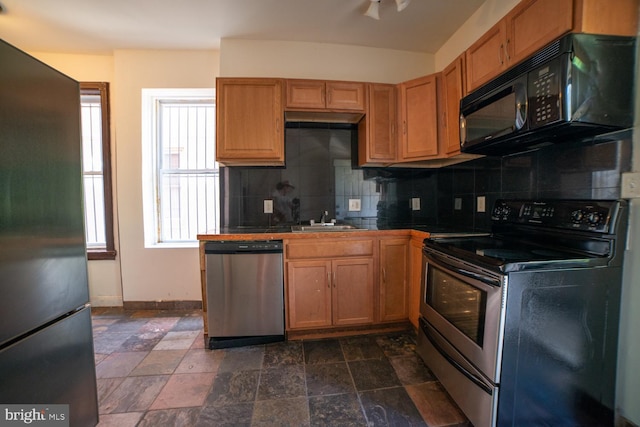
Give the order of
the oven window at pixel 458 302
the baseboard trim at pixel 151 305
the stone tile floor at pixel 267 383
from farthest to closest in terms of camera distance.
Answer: the baseboard trim at pixel 151 305 → the stone tile floor at pixel 267 383 → the oven window at pixel 458 302

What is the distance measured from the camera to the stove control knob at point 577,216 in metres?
1.20

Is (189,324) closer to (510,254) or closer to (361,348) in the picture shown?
(361,348)

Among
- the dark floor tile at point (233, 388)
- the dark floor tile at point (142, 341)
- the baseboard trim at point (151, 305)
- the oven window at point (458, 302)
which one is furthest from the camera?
the baseboard trim at point (151, 305)

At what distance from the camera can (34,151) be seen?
0.93 m

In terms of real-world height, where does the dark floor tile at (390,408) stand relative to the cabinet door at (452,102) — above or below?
below

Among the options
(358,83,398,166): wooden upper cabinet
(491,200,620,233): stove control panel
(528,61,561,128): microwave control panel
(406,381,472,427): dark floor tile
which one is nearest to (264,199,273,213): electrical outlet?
(358,83,398,166): wooden upper cabinet

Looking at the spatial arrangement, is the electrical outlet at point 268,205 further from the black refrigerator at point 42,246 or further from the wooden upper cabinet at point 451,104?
the wooden upper cabinet at point 451,104

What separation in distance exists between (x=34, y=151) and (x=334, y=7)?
6.95 feet

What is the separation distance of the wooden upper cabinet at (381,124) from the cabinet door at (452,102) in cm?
43

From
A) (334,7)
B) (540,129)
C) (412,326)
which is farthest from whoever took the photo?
(412,326)

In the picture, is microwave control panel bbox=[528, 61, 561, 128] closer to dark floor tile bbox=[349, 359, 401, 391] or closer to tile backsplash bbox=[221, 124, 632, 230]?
tile backsplash bbox=[221, 124, 632, 230]

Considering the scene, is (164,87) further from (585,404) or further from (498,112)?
(585,404)

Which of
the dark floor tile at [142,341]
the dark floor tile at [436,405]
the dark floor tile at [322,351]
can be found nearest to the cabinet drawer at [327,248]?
the dark floor tile at [322,351]

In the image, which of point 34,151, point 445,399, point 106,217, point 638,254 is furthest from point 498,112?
point 106,217
